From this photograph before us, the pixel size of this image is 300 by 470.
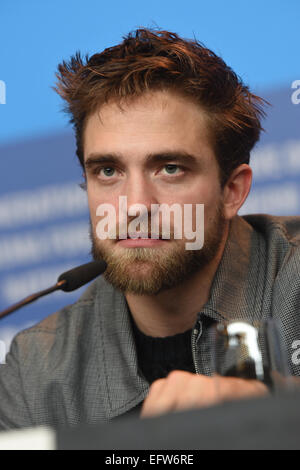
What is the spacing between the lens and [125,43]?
4.93ft

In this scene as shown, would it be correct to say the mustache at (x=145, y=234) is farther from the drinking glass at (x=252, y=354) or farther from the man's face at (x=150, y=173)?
the drinking glass at (x=252, y=354)

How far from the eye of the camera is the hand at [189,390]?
2.04ft

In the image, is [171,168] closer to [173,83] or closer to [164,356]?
[173,83]

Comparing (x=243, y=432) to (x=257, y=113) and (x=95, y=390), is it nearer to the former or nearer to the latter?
(x=95, y=390)

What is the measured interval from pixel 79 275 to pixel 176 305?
1.58 ft

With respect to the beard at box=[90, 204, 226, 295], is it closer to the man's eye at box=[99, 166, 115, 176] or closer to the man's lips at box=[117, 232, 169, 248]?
the man's lips at box=[117, 232, 169, 248]

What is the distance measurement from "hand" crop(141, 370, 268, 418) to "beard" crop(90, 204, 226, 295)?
1.90 ft

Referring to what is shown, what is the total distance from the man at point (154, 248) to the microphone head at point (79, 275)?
26 cm

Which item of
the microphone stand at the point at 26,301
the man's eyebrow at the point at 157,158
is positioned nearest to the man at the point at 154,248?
the man's eyebrow at the point at 157,158

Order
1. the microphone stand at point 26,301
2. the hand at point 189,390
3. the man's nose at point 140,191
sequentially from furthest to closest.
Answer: the man's nose at point 140,191 → the microphone stand at point 26,301 → the hand at point 189,390

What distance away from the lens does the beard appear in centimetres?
132

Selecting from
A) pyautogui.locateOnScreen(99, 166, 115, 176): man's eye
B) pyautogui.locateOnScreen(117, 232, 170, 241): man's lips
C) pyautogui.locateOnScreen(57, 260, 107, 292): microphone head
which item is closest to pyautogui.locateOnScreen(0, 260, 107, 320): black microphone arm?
pyautogui.locateOnScreen(57, 260, 107, 292): microphone head

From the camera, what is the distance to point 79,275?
0.99m
